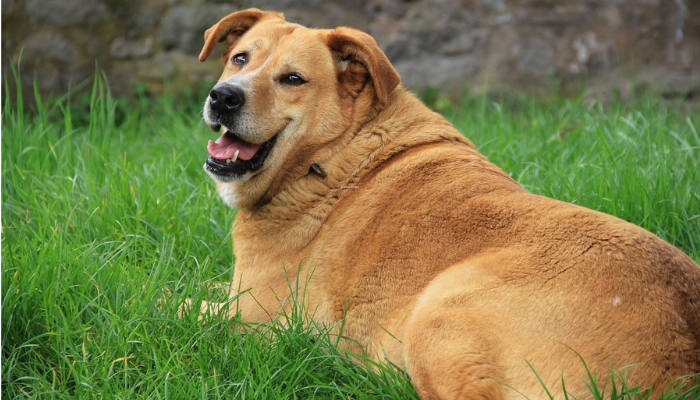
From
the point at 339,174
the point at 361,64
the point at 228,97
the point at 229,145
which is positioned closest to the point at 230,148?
the point at 229,145

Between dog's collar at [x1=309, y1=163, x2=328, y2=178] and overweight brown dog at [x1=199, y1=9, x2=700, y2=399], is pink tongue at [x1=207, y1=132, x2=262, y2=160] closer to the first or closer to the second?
overweight brown dog at [x1=199, y1=9, x2=700, y2=399]

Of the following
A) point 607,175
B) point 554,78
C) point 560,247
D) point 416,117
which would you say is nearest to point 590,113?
point 554,78

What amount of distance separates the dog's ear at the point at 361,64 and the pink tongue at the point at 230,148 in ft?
1.81

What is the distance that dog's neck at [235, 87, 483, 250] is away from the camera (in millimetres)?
3170

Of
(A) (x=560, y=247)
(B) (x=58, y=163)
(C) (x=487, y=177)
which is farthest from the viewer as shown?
(B) (x=58, y=163)

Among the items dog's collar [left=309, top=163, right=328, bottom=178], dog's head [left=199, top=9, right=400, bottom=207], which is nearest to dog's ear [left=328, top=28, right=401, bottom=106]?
dog's head [left=199, top=9, right=400, bottom=207]

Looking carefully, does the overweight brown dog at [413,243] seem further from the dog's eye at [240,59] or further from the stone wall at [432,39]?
the stone wall at [432,39]

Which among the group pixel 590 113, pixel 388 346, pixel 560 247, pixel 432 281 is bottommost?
pixel 590 113

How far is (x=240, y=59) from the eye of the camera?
3.46 m

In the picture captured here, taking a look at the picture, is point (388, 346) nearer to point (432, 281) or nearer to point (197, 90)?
point (432, 281)

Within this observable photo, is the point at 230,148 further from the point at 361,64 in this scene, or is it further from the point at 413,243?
the point at 413,243

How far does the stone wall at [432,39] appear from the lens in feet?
20.7

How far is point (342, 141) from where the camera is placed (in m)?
3.27

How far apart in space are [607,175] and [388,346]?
2046 mm
